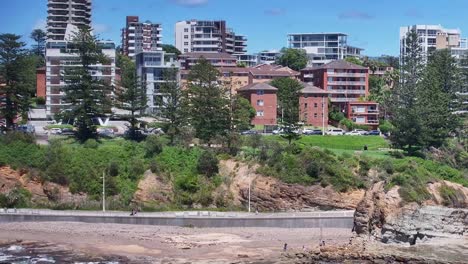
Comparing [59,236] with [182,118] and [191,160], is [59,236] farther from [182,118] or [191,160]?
[182,118]

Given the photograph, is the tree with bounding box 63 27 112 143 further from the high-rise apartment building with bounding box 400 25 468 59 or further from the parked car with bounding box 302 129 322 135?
the high-rise apartment building with bounding box 400 25 468 59

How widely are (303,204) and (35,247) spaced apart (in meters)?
14.4

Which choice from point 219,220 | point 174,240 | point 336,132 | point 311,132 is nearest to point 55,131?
point 311,132

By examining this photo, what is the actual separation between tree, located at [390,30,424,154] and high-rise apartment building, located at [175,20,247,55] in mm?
51683

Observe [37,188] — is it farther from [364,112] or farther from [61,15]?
[61,15]

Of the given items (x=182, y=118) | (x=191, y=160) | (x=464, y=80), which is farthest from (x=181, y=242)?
(x=464, y=80)

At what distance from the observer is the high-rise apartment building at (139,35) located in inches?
4198

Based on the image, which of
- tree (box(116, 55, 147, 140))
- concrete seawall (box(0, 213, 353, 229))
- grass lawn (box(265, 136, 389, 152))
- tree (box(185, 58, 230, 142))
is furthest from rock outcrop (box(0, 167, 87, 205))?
grass lawn (box(265, 136, 389, 152))

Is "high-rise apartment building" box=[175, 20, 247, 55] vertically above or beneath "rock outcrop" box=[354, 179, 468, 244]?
above

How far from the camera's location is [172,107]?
46438mm

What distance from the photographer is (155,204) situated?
1503 inches

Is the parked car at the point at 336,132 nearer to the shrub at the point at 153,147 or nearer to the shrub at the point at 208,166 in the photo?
the shrub at the point at 208,166

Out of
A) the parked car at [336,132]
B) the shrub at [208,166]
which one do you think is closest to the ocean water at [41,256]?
the shrub at [208,166]

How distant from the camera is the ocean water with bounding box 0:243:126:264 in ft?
88.6
